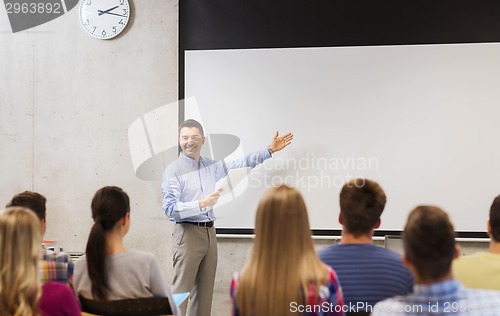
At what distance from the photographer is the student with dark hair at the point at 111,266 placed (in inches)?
97.2

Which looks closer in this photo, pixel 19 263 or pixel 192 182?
pixel 19 263

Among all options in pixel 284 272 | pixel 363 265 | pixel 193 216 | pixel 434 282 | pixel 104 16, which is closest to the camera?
pixel 434 282

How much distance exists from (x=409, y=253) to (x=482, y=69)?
3.56 metres

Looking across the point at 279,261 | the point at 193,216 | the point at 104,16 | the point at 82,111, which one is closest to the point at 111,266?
the point at 279,261

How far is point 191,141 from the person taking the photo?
4.57 metres

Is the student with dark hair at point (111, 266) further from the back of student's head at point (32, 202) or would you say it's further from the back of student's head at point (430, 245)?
the back of student's head at point (430, 245)

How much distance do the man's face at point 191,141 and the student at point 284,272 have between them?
2.63 metres

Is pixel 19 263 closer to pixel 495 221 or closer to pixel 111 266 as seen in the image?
pixel 111 266

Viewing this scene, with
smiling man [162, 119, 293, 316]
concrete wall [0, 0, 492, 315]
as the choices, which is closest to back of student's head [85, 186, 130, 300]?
smiling man [162, 119, 293, 316]

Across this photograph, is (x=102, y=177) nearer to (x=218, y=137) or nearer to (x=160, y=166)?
(x=160, y=166)

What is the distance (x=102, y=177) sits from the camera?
5289 mm

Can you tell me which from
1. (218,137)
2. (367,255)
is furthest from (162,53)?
(367,255)

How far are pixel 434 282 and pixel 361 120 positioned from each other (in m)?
3.35

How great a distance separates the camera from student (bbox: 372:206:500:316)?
5.24 ft
